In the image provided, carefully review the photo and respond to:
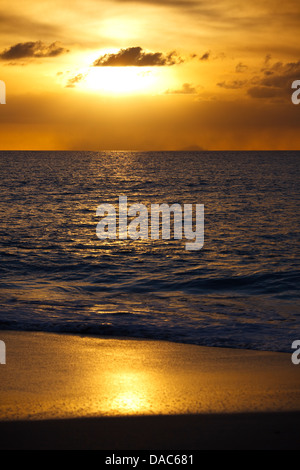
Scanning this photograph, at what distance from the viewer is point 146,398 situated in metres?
6.34

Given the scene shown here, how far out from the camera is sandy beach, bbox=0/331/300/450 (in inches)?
208

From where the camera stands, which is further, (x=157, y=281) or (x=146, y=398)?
(x=157, y=281)

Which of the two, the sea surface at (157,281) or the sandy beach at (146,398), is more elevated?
the sea surface at (157,281)

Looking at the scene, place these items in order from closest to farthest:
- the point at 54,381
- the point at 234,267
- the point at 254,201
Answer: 1. the point at 54,381
2. the point at 234,267
3. the point at 254,201

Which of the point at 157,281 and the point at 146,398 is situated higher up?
the point at 157,281

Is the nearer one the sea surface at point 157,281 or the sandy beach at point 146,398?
the sandy beach at point 146,398

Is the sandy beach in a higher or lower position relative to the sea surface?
lower

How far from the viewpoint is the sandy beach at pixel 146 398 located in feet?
17.4

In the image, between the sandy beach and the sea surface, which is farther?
the sea surface
